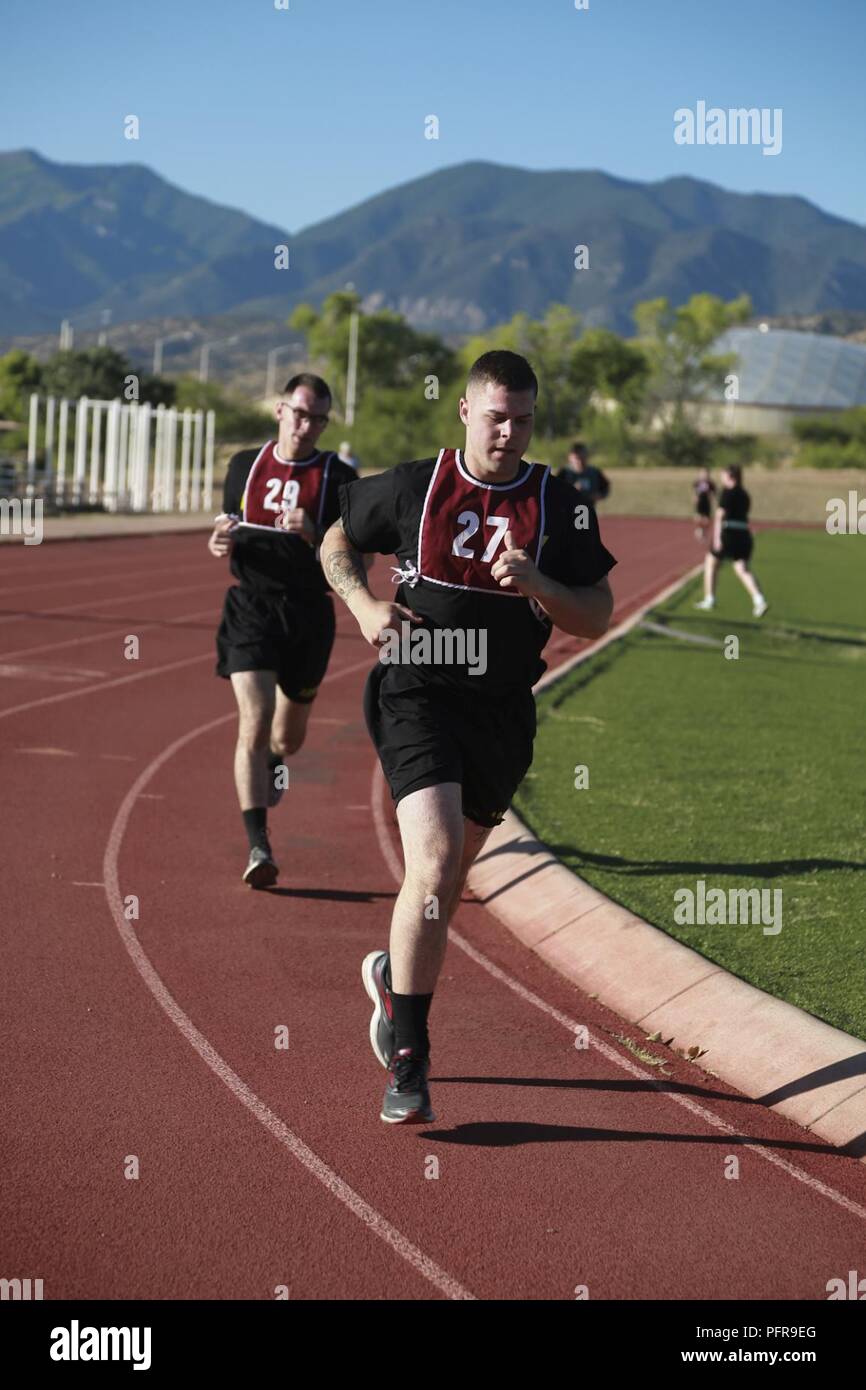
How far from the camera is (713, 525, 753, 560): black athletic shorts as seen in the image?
854 inches

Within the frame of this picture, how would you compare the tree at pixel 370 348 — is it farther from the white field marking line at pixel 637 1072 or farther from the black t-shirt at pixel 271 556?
the white field marking line at pixel 637 1072

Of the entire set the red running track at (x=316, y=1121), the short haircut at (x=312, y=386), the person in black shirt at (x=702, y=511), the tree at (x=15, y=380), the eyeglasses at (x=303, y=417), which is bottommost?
the red running track at (x=316, y=1121)

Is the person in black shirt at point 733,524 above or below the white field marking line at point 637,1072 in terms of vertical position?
above

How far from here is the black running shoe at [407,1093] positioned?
4.99 metres

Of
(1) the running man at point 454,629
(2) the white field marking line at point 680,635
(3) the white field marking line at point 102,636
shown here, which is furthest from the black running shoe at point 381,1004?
(2) the white field marking line at point 680,635

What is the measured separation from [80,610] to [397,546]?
1588cm

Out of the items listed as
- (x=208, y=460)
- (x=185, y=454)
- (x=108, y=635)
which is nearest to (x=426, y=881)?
(x=108, y=635)

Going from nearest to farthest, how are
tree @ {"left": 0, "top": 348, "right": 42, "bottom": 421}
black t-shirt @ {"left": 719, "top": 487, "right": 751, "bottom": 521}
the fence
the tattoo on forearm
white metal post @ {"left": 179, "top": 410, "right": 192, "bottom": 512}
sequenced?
the tattoo on forearm
black t-shirt @ {"left": 719, "top": 487, "right": 751, "bottom": 521}
the fence
white metal post @ {"left": 179, "top": 410, "right": 192, "bottom": 512}
tree @ {"left": 0, "top": 348, "right": 42, "bottom": 421}

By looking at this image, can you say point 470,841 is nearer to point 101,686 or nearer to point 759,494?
point 101,686

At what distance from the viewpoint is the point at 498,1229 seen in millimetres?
4336

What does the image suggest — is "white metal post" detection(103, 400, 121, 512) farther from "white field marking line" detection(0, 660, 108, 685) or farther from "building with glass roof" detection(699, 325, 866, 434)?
"building with glass roof" detection(699, 325, 866, 434)

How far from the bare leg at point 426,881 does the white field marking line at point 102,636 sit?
11076 millimetres

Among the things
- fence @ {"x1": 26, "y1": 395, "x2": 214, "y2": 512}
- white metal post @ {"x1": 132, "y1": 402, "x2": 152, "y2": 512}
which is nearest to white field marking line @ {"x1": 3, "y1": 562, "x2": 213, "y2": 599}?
fence @ {"x1": 26, "y1": 395, "x2": 214, "y2": 512}
